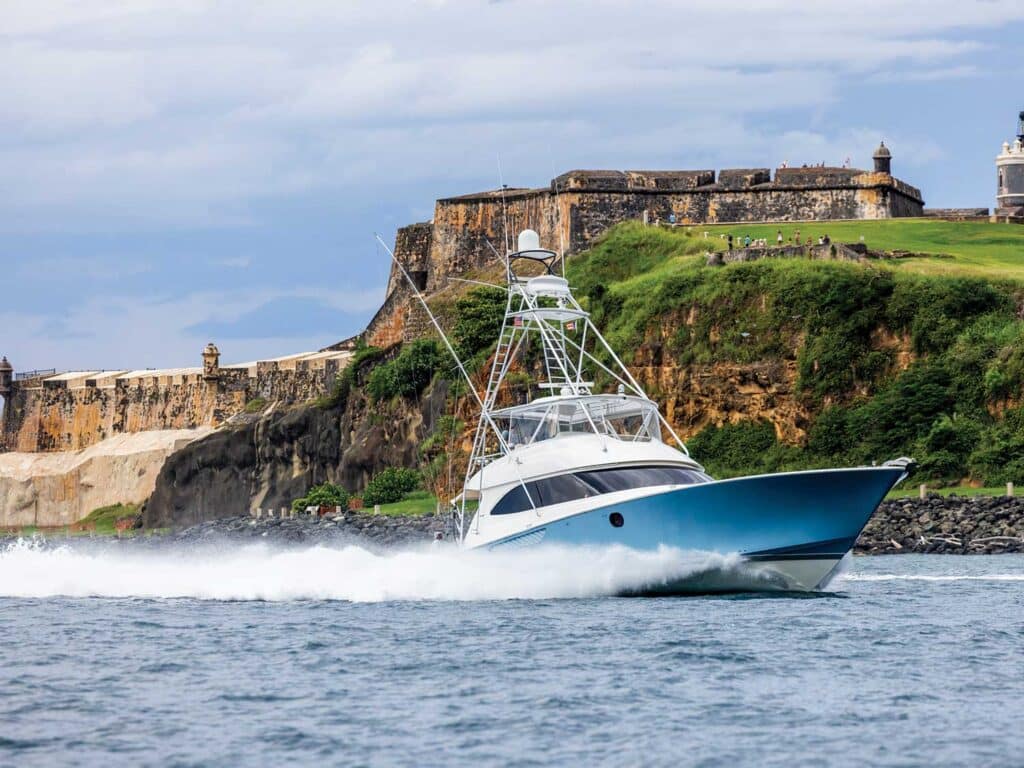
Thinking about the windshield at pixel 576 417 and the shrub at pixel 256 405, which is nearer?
the windshield at pixel 576 417

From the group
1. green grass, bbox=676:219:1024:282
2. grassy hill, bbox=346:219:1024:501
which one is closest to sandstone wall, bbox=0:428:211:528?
grassy hill, bbox=346:219:1024:501

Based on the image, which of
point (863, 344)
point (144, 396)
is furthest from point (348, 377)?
point (863, 344)

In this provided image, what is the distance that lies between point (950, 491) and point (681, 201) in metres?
32.5

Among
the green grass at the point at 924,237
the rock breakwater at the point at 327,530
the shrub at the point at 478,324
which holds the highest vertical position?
the green grass at the point at 924,237

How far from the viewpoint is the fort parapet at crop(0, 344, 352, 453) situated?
10000 cm

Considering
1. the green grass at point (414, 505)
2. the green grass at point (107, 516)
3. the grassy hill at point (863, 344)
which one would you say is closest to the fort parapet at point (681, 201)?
the grassy hill at point (863, 344)

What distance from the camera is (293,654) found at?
28594mm

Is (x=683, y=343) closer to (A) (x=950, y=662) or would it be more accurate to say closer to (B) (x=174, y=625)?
(B) (x=174, y=625)

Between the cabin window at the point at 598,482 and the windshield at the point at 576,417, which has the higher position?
the windshield at the point at 576,417

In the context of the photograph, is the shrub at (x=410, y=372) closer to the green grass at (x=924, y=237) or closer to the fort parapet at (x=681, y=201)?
the fort parapet at (x=681, y=201)

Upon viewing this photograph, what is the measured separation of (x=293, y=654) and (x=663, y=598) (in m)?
8.96

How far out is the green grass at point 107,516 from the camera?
104562 millimetres

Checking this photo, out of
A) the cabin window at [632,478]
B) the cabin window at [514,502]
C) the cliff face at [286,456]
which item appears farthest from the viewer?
the cliff face at [286,456]

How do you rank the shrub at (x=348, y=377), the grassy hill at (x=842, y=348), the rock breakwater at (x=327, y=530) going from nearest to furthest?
the grassy hill at (x=842, y=348) → the rock breakwater at (x=327, y=530) → the shrub at (x=348, y=377)
